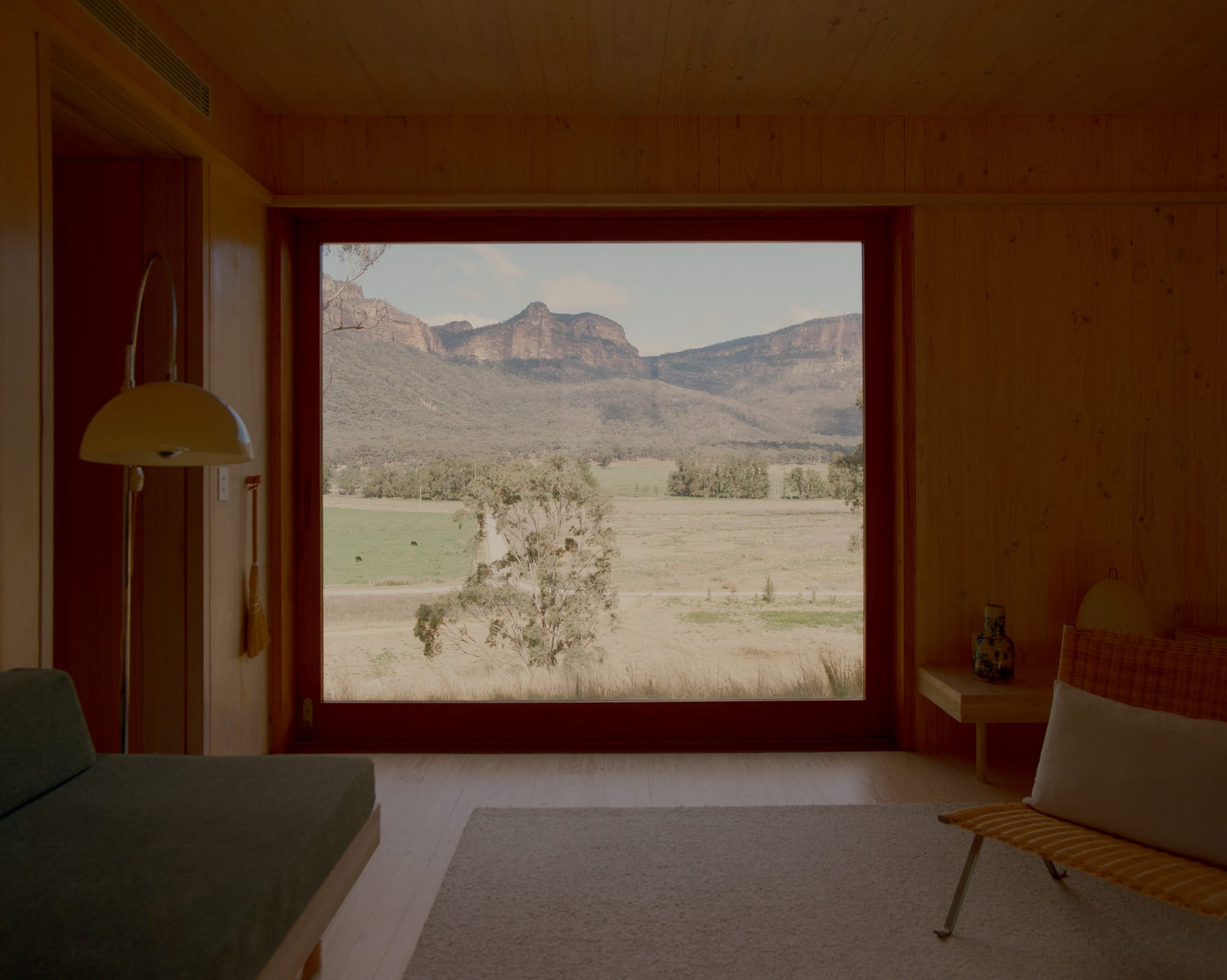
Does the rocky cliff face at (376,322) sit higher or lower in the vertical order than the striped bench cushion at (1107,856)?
higher

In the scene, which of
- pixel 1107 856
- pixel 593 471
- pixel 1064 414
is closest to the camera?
pixel 1107 856

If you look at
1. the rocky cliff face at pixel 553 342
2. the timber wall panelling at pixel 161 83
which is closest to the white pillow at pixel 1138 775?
the rocky cliff face at pixel 553 342

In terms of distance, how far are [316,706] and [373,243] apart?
6.81ft

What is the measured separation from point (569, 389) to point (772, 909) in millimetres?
2255

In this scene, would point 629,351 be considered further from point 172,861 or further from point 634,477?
point 172,861

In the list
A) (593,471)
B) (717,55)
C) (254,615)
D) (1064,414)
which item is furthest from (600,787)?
(717,55)

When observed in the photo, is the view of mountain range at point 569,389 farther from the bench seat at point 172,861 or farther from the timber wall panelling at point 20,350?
the bench seat at point 172,861

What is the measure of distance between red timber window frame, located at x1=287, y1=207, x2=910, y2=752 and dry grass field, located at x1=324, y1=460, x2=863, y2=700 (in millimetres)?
65

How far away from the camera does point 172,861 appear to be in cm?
142

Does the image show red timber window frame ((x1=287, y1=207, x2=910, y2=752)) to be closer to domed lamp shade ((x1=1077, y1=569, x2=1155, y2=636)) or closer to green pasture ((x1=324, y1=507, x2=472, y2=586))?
green pasture ((x1=324, y1=507, x2=472, y2=586))

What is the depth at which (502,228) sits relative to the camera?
3.46 meters

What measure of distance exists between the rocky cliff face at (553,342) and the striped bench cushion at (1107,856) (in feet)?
7.48

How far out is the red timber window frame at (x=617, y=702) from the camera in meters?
3.43

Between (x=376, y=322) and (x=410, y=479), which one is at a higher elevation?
(x=376, y=322)
